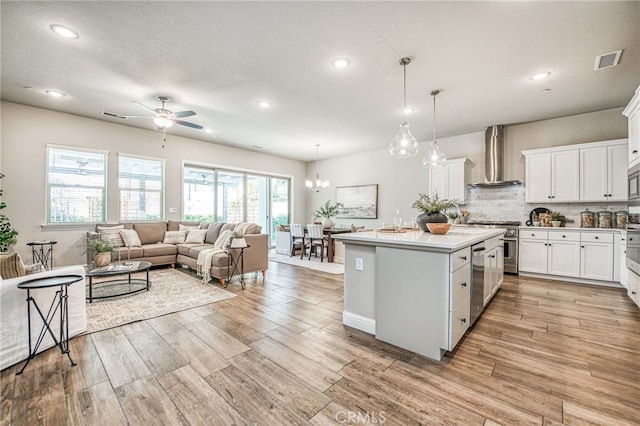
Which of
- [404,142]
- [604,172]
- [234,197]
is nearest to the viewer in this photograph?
[404,142]

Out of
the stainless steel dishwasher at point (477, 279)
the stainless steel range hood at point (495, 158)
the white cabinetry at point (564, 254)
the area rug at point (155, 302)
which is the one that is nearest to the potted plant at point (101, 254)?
the area rug at point (155, 302)

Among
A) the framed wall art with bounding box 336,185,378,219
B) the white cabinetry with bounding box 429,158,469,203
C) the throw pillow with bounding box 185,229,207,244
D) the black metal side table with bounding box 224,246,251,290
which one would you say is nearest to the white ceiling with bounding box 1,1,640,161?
the white cabinetry with bounding box 429,158,469,203

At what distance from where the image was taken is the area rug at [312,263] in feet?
17.7

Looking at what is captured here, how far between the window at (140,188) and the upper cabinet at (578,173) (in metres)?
7.75

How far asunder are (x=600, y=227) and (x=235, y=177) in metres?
7.98

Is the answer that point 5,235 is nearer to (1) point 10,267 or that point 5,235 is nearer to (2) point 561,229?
(1) point 10,267

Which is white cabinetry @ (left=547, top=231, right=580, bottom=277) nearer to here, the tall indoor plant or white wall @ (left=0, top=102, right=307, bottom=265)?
white wall @ (left=0, top=102, right=307, bottom=265)

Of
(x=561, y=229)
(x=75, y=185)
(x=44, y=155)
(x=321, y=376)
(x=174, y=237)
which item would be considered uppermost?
(x=44, y=155)

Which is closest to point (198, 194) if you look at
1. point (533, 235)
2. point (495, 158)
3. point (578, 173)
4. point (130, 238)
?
point (130, 238)

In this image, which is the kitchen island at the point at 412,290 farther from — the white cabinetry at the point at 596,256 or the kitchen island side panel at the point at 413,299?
the white cabinetry at the point at 596,256

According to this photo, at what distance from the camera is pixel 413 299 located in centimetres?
223

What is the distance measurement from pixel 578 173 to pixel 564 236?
112 centimetres

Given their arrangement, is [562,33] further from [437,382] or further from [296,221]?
[296,221]

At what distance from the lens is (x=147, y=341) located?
2.44 meters
